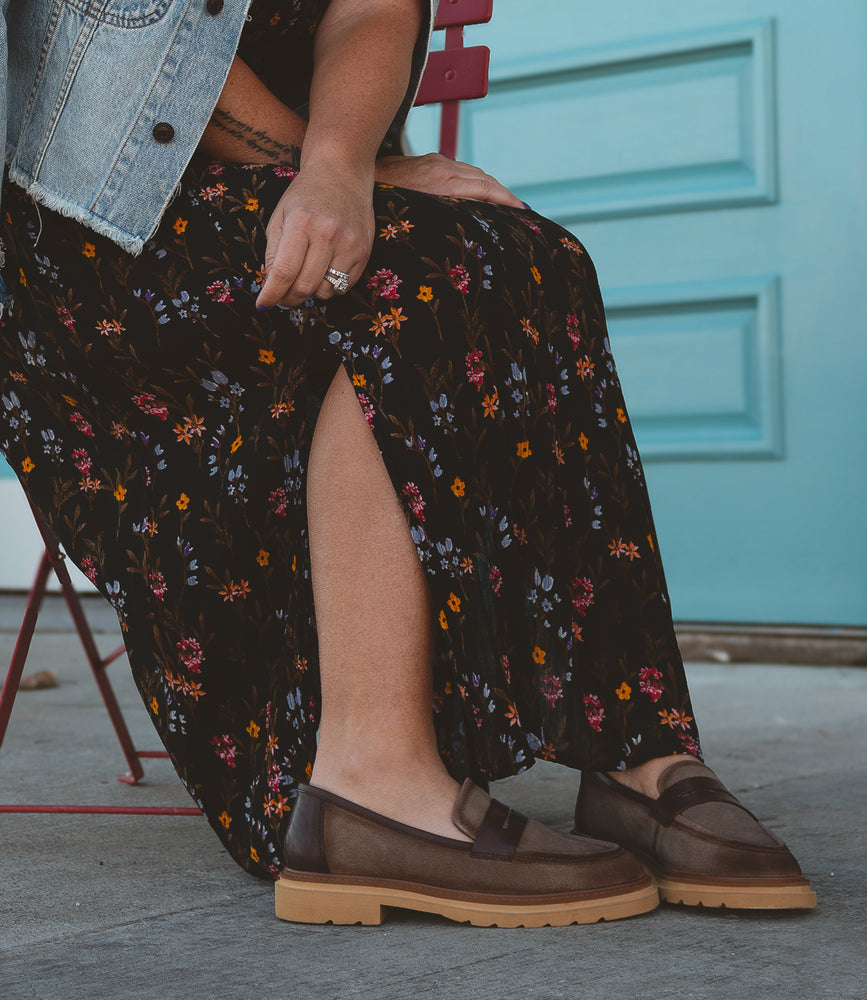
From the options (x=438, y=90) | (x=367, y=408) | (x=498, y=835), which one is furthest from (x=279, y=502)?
(x=438, y=90)

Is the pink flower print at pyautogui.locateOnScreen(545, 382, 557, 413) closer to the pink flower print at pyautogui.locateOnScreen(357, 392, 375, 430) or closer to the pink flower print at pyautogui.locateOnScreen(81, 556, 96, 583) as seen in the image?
the pink flower print at pyautogui.locateOnScreen(357, 392, 375, 430)

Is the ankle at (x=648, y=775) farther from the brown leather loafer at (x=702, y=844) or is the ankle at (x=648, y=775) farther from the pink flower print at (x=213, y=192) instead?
the pink flower print at (x=213, y=192)

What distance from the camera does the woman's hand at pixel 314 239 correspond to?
984 mm

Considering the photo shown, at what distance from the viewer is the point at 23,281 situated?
3.76 feet

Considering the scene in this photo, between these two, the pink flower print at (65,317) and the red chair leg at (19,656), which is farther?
the red chair leg at (19,656)

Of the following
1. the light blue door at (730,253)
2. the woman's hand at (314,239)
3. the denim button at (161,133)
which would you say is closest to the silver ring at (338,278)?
the woman's hand at (314,239)

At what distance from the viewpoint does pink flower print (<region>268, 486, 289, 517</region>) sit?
1.11 meters

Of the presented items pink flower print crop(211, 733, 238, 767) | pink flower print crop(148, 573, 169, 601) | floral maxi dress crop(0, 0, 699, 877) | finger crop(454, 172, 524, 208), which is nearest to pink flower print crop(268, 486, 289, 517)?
floral maxi dress crop(0, 0, 699, 877)

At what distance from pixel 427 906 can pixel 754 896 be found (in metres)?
0.27

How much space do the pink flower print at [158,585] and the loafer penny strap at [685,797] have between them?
1.64 ft

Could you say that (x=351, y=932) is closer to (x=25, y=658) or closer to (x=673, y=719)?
(x=673, y=719)

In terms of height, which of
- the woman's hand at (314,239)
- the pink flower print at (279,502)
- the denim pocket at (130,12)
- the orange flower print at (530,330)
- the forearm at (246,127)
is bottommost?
the pink flower print at (279,502)

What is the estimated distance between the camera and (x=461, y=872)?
100 centimetres

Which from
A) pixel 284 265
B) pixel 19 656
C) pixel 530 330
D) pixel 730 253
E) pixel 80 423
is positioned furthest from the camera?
pixel 730 253
